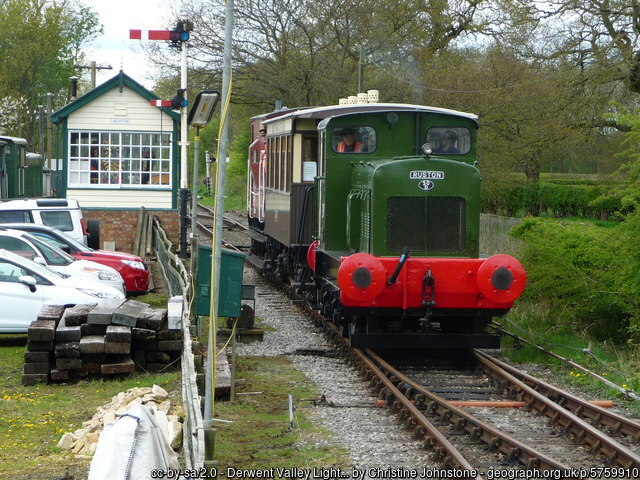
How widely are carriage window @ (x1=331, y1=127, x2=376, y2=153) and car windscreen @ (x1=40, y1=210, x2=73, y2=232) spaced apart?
9.48 m

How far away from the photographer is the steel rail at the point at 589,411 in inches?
350

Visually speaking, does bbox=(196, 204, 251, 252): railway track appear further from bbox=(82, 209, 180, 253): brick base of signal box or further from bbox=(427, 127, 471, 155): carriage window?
bbox=(427, 127, 471, 155): carriage window

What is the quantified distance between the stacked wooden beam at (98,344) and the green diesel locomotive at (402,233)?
239 centimetres

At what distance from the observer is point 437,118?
44.2 ft

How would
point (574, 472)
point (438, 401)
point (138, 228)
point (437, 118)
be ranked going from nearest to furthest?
point (574, 472) → point (438, 401) → point (437, 118) → point (138, 228)

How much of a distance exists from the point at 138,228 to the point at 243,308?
40.9 feet

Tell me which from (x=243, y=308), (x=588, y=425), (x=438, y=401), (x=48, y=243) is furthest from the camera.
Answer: (x=48, y=243)

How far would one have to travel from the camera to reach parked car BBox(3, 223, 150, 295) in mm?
18297

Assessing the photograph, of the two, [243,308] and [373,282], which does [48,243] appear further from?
[373,282]

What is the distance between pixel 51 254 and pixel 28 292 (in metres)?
2.99

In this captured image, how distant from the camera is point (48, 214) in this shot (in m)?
20.8

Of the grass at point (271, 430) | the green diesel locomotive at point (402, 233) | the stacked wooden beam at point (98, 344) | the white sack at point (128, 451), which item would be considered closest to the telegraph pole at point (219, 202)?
the grass at point (271, 430)

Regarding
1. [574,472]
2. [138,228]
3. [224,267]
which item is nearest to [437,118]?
[224,267]

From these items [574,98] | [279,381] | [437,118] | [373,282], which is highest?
[574,98]
